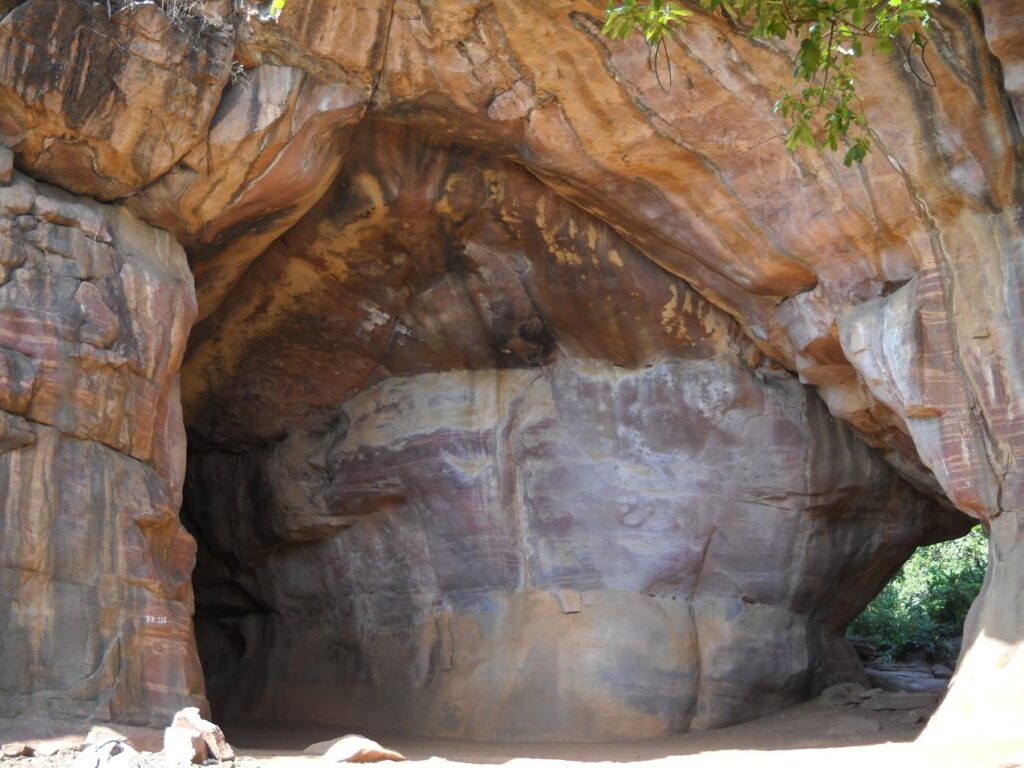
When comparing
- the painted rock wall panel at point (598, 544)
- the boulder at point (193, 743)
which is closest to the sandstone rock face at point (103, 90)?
the painted rock wall panel at point (598, 544)

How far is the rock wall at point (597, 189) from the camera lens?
9359mm

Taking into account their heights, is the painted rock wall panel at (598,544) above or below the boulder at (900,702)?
above

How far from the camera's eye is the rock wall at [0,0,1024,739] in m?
9.36

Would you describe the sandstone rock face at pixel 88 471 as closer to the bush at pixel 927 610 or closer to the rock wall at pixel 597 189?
the rock wall at pixel 597 189

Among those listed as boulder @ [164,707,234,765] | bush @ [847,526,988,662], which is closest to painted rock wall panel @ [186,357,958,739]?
boulder @ [164,707,234,765]

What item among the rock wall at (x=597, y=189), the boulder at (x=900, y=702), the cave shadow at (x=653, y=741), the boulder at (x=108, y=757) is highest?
the rock wall at (x=597, y=189)

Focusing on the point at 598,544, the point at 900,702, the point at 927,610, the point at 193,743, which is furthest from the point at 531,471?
the point at 927,610

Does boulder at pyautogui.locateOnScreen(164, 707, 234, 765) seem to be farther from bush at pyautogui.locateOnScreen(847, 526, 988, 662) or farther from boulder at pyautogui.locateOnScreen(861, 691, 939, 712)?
bush at pyautogui.locateOnScreen(847, 526, 988, 662)

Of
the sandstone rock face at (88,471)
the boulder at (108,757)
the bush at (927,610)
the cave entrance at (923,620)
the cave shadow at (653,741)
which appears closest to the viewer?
the boulder at (108,757)

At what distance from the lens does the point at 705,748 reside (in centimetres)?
1019

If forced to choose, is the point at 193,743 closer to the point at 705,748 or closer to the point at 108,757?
the point at 108,757

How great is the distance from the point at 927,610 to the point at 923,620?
0.83 ft

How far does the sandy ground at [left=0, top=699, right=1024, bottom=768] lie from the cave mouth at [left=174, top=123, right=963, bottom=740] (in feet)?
1.72

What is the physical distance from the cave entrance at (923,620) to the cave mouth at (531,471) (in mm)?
5513
